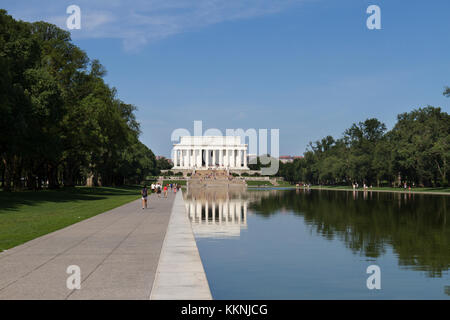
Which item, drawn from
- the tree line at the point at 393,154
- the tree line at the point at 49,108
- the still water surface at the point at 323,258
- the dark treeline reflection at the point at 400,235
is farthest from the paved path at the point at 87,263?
the tree line at the point at 393,154

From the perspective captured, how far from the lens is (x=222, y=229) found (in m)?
24.6

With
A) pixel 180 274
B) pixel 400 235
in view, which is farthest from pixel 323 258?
pixel 400 235

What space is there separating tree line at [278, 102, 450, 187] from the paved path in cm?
6974

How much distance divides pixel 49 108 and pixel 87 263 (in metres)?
35.0

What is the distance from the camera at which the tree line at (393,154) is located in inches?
3432

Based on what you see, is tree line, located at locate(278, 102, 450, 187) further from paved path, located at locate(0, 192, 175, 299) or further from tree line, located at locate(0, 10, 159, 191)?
paved path, located at locate(0, 192, 175, 299)

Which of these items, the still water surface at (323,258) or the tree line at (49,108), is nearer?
the still water surface at (323,258)

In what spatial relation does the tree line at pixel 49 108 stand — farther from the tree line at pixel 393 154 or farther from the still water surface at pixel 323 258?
the tree line at pixel 393 154

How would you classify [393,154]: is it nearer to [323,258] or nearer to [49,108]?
[49,108]

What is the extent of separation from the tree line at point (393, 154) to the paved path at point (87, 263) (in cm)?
6974

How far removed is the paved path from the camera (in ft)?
33.9

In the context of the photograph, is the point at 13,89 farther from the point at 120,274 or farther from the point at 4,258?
the point at 120,274
